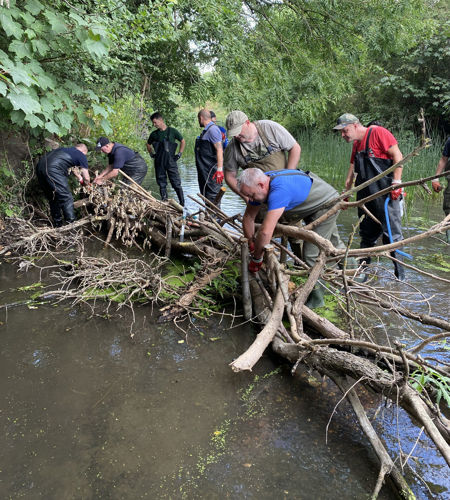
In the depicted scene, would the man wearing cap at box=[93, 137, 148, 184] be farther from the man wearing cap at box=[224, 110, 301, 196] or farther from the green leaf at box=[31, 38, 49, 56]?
the man wearing cap at box=[224, 110, 301, 196]

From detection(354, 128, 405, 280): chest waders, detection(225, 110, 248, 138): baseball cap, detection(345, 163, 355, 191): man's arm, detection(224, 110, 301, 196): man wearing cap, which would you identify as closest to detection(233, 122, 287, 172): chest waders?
Answer: detection(224, 110, 301, 196): man wearing cap

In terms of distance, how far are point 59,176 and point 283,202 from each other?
3.87 metres

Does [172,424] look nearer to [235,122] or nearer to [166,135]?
[235,122]

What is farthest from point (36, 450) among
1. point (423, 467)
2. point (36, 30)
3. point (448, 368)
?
point (36, 30)

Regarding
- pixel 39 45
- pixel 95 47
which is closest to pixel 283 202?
pixel 95 47

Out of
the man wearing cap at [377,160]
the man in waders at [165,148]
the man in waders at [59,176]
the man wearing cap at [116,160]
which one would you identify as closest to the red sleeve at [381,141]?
the man wearing cap at [377,160]

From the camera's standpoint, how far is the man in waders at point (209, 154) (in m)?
5.22

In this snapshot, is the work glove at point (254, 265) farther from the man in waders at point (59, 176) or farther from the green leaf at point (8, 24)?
the man in waders at point (59, 176)

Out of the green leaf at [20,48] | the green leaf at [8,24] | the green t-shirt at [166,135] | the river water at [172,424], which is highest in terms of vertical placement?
the green leaf at [8,24]

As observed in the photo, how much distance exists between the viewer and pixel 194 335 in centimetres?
315

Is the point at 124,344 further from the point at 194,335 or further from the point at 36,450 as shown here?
the point at 36,450

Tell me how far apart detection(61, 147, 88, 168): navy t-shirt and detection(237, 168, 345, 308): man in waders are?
11.4ft

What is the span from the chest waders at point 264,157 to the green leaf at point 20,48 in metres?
2.25

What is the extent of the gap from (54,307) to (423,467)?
324 cm
